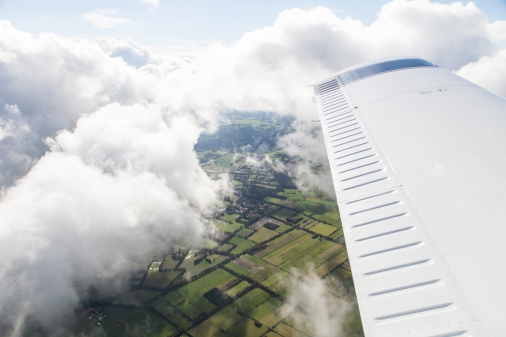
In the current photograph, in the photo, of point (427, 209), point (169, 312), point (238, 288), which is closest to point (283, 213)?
point (238, 288)

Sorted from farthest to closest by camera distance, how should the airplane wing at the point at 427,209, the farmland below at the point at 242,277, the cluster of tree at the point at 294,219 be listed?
the cluster of tree at the point at 294,219 < the farmland below at the point at 242,277 < the airplane wing at the point at 427,209

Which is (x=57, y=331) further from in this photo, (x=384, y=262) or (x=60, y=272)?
(x=384, y=262)

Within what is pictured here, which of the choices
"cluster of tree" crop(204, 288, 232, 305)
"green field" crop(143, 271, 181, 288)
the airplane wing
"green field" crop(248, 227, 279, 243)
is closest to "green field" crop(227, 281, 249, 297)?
"cluster of tree" crop(204, 288, 232, 305)

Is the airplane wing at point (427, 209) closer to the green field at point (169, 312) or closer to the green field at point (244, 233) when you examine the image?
the green field at point (169, 312)

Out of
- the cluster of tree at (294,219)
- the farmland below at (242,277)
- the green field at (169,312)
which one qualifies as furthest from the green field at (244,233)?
the green field at (169,312)

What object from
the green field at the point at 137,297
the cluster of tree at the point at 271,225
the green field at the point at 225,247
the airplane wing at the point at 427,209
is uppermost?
the airplane wing at the point at 427,209

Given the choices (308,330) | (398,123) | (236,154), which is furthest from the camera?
(236,154)

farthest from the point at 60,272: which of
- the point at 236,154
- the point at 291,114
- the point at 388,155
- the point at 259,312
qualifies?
the point at 291,114

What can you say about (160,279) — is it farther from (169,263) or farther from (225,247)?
(225,247)
